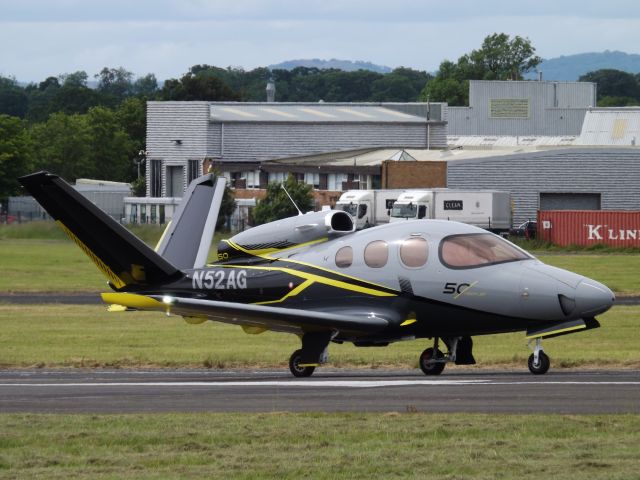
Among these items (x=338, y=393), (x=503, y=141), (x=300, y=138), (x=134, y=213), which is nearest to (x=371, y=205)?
(x=134, y=213)

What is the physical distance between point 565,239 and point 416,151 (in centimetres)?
2815

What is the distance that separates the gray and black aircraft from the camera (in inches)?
771

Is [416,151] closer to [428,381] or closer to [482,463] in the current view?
[428,381]

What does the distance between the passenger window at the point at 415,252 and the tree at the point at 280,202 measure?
6477 cm

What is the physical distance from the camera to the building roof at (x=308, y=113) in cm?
11150

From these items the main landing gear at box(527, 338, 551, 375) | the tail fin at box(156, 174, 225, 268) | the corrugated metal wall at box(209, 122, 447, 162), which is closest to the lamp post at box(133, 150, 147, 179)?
the corrugated metal wall at box(209, 122, 447, 162)

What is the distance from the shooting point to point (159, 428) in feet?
46.7

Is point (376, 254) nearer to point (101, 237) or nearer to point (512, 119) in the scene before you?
point (101, 237)

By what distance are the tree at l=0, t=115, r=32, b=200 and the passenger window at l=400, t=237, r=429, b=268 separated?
93.7 meters

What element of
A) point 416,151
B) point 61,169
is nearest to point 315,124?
point 416,151

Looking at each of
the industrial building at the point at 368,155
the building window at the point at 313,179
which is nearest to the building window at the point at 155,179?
the industrial building at the point at 368,155

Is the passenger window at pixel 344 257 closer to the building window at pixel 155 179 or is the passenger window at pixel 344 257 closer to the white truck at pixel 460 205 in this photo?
the white truck at pixel 460 205

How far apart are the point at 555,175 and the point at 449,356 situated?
231 feet

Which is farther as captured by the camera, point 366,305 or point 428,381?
point 366,305
